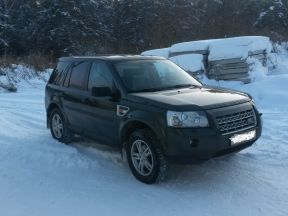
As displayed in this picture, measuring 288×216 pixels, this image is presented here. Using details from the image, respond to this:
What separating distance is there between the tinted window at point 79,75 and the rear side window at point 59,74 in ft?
1.29

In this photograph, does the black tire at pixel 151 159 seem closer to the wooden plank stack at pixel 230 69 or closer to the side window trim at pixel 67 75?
the side window trim at pixel 67 75

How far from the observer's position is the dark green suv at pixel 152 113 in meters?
5.33

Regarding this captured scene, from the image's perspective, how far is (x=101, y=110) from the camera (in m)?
6.47

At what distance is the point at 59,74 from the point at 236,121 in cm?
365

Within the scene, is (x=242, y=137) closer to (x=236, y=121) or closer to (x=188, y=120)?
(x=236, y=121)

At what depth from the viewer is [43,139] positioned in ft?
26.8

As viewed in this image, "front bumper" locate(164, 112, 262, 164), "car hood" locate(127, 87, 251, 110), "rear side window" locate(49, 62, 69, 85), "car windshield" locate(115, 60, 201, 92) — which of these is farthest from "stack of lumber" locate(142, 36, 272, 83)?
"front bumper" locate(164, 112, 262, 164)

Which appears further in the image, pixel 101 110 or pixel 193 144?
pixel 101 110

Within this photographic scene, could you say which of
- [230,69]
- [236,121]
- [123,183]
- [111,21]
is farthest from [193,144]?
[111,21]

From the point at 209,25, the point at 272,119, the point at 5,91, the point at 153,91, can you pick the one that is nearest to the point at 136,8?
the point at 209,25

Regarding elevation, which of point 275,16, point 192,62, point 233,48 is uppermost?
point 275,16

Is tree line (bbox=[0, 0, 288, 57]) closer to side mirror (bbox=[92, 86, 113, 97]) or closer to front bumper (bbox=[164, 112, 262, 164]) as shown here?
side mirror (bbox=[92, 86, 113, 97])

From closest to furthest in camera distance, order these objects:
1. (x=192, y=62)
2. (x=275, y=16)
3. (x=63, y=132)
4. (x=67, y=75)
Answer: (x=67, y=75), (x=63, y=132), (x=192, y=62), (x=275, y=16)

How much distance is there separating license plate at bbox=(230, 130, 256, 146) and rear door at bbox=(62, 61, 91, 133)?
8.26 ft
